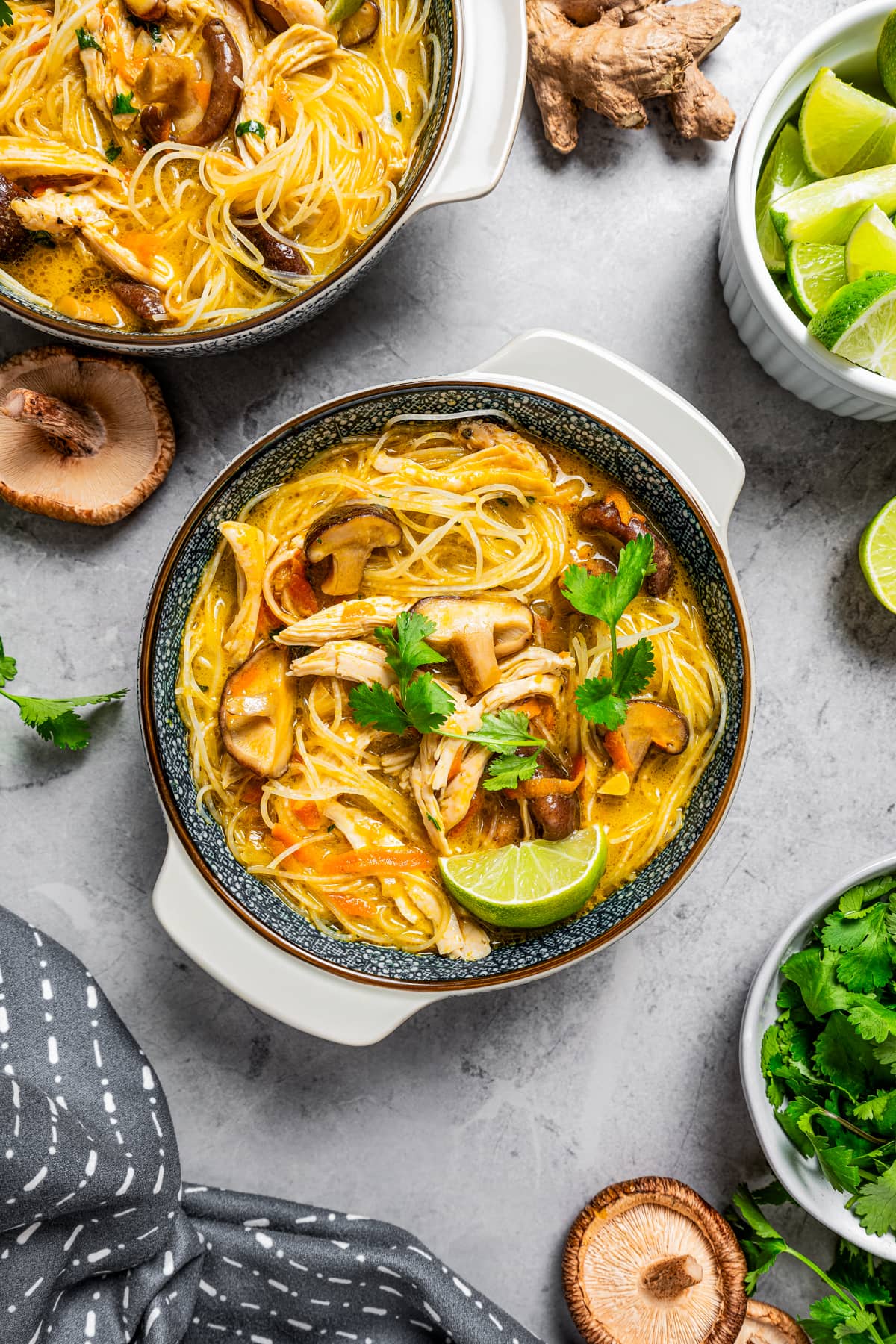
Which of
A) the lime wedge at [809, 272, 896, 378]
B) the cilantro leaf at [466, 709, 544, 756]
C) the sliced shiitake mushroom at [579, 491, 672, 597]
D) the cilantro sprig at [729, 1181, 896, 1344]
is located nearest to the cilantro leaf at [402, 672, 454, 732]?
the cilantro leaf at [466, 709, 544, 756]

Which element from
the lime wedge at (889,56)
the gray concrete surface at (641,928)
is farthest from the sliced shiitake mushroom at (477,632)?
the lime wedge at (889,56)

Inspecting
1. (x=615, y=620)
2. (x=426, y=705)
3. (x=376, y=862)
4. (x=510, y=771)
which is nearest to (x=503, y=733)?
(x=510, y=771)

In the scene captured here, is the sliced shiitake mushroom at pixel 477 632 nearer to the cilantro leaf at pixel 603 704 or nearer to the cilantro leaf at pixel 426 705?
the cilantro leaf at pixel 426 705

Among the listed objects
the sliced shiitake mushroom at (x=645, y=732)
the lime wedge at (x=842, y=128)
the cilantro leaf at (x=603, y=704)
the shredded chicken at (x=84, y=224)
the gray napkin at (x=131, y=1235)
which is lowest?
the gray napkin at (x=131, y=1235)

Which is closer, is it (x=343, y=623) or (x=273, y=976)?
(x=273, y=976)

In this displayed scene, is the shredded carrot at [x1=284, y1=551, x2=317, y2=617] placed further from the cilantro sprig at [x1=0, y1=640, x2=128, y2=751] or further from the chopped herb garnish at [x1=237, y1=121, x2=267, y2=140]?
the chopped herb garnish at [x1=237, y1=121, x2=267, y2=140]

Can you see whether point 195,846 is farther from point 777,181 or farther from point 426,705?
point 777,181
